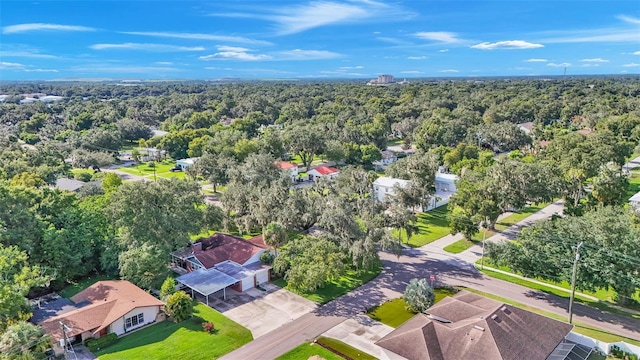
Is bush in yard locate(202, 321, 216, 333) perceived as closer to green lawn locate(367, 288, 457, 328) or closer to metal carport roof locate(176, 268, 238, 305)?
metal carport roof locate(176, 268, 238, 305)

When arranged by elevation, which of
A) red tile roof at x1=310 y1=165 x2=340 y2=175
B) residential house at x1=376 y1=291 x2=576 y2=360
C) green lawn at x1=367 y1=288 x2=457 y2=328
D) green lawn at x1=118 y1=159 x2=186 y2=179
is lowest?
green lawn at x1=367 y1=288 x2=457 y2=328

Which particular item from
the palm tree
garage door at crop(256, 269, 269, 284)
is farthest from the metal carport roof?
the palm tree

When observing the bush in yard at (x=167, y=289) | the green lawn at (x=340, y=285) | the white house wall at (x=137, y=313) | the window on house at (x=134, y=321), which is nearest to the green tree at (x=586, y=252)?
the green lawn at (x=340, y=285)

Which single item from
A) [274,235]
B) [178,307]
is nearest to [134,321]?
[178,307]

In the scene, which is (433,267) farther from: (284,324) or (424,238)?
(284,324)

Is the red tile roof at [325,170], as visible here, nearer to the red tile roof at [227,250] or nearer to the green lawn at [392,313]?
the red tile roof at [227,250]

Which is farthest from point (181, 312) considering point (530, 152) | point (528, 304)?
point (530, 152)

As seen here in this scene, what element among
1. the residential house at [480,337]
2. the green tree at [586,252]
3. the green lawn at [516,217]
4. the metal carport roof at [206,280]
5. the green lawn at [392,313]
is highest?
the green tree at [586,252]
